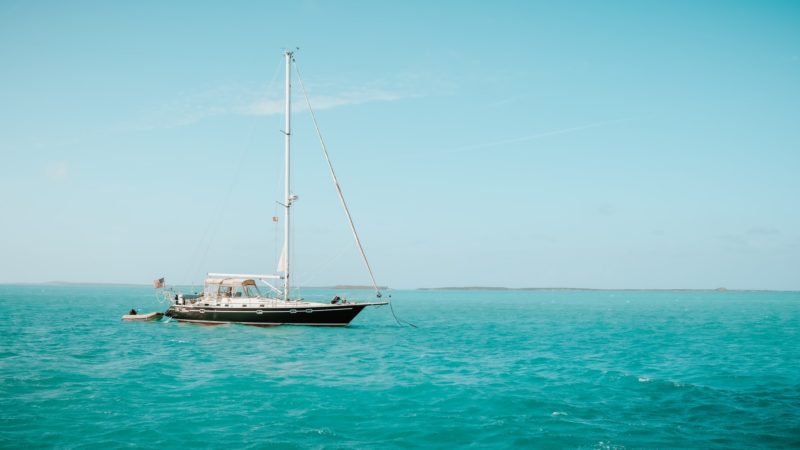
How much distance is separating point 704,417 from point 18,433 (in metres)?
22.0

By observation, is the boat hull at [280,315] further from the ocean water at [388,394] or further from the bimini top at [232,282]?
the ocean water at [388,394]

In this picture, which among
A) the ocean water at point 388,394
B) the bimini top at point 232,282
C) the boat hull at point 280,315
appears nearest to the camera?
the ocean water at point 388,394

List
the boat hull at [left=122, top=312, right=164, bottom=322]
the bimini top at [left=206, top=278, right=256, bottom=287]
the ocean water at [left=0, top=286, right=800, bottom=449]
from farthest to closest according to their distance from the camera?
the boat hull at [left=122, top=312, right=164, bottom=322] → the bimini top at [left=206, top=278, right=256, bottom=287] → the ocean water at [left=0, top=286, right=800, bottom=449]

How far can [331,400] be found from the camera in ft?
65.8

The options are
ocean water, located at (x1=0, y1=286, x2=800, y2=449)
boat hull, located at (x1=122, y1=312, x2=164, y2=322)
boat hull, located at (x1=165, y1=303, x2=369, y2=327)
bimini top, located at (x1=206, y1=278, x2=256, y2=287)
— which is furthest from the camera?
boat hull, located at (x1=122, y1=312, x2=164, y2=322)

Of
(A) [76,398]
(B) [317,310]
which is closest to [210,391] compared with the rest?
(A) [76,398]

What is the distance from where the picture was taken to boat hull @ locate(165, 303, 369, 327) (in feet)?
147

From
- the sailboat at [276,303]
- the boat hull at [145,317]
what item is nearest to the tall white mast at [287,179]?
the sailboat at [276,303]

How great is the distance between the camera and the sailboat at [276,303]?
44.9 metres

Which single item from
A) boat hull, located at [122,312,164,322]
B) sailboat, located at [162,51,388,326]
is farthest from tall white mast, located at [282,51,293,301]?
boat hull, located at [122,312,164,322]

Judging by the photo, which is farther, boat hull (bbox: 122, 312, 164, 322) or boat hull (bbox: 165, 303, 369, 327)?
boat hull (bbox: 122, 312, 164, 322)

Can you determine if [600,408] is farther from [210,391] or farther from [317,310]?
[317,310]

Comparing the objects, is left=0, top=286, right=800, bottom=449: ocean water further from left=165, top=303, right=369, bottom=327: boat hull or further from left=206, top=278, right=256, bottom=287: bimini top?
left=206, top=278, right=256, bottom=287: bimini top

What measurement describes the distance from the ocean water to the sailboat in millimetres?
6120
